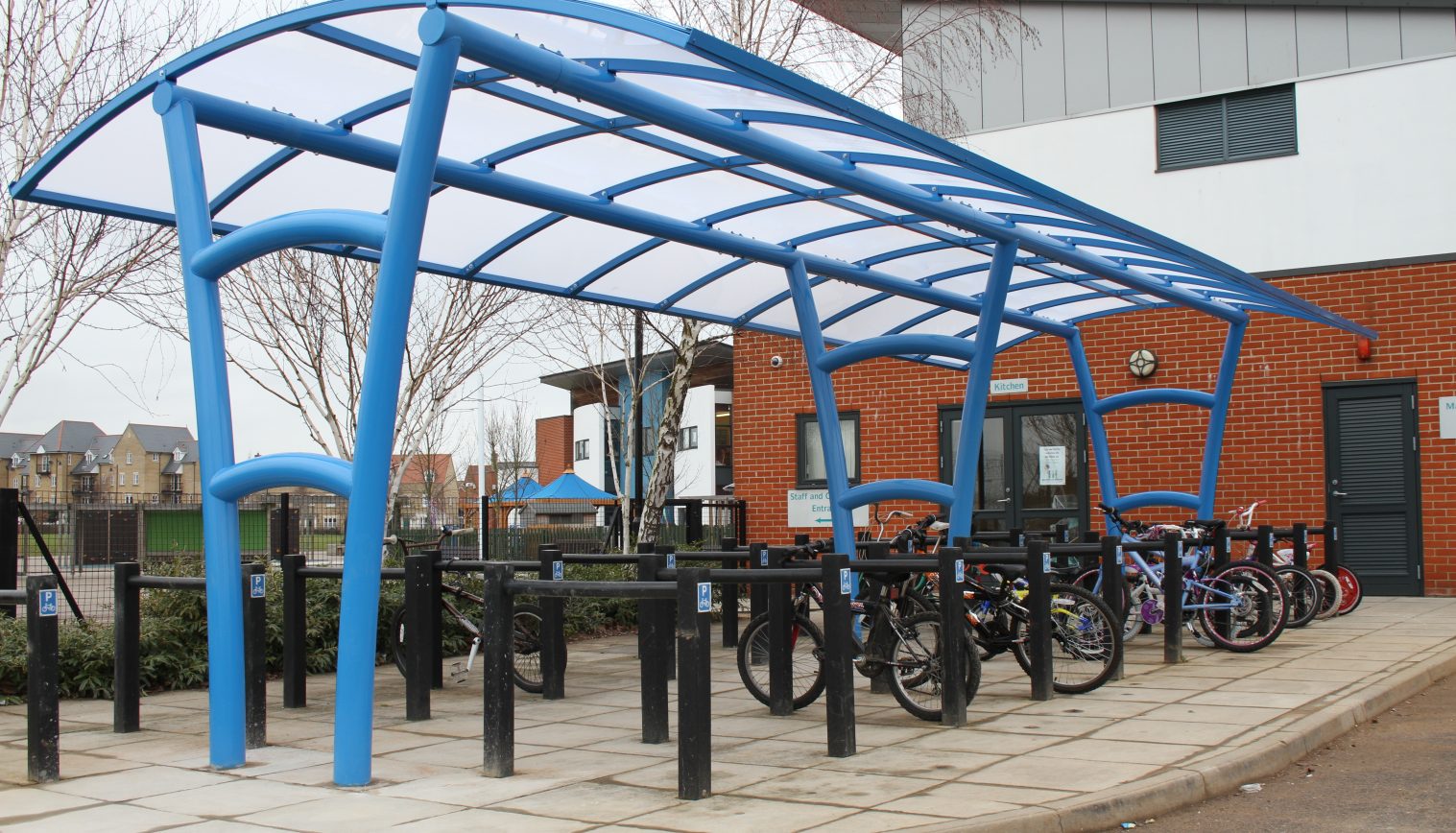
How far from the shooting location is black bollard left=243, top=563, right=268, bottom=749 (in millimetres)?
7109

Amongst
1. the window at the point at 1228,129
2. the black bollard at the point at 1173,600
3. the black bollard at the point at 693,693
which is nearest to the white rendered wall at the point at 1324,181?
the window at the point at 1228,129

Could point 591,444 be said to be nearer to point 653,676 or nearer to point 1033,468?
point 1033,468

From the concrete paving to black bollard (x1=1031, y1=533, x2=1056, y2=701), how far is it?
0.15 m

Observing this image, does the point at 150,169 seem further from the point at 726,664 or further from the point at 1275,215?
the point at 1275,215

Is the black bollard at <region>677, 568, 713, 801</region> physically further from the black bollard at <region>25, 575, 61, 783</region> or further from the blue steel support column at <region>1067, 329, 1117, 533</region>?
the blue steel support column at <region>1067, 329, 1117, 533</region>

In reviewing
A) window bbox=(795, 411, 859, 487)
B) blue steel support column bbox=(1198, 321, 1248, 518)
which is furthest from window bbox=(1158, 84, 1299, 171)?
window bbox=(795, 411, 859, 487)

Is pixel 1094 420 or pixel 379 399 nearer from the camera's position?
pixel 379 399

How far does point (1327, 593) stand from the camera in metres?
12.8

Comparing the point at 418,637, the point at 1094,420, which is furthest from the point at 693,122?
the point at 1094,420

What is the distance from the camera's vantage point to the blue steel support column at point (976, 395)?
30.6ft

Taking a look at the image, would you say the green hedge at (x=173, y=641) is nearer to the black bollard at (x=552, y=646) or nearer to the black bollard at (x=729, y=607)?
the black bollard at (x=552, y=646)

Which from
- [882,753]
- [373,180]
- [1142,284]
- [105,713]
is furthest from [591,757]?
[1142,284]

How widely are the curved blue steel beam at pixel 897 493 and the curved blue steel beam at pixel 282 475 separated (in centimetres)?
440

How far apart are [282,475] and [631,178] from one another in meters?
3.33
